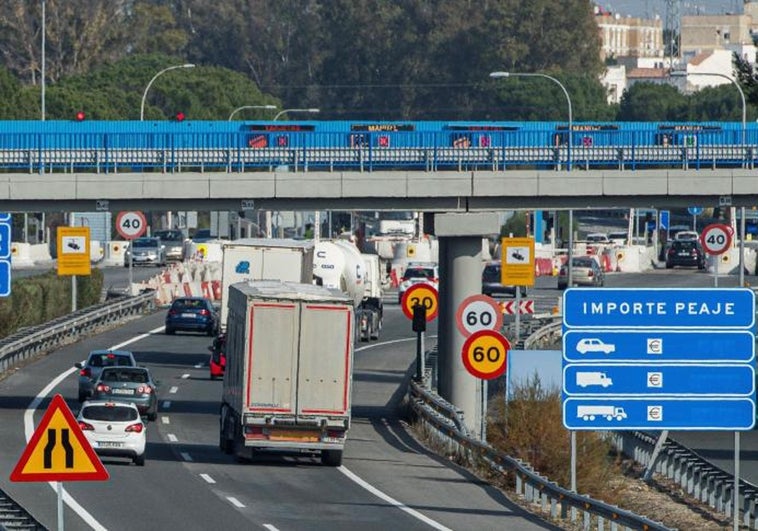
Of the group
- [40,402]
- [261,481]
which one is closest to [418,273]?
[40,402]

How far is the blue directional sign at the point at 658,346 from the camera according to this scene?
22156 millimetres

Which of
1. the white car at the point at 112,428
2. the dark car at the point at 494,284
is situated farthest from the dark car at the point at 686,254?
the white car at the point at 112,428

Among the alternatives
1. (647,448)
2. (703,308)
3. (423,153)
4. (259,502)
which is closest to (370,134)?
(423,153)

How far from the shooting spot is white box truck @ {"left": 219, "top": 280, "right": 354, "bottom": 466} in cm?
3139

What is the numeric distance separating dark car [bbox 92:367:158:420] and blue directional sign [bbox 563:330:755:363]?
16304 millimetres

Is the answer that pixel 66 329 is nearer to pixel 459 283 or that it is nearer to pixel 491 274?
pixel 459 283

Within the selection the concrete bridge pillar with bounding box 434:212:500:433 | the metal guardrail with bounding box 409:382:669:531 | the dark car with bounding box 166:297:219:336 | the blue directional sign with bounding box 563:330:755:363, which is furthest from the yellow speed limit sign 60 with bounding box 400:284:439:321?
the dark car with bounding box 166:297:219:336

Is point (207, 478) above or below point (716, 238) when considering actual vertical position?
below

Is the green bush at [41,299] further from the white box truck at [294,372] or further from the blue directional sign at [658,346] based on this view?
the blue directional sign at [658,346]

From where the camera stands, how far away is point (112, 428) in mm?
31078

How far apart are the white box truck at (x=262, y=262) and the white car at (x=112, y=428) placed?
57.4 ft

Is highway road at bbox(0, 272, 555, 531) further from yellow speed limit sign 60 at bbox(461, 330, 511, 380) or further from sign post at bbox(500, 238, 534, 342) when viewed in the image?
sign post at bbox(500, 238, 534, 342)

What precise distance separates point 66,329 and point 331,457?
25862 mm

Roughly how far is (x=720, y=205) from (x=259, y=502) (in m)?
14.8
